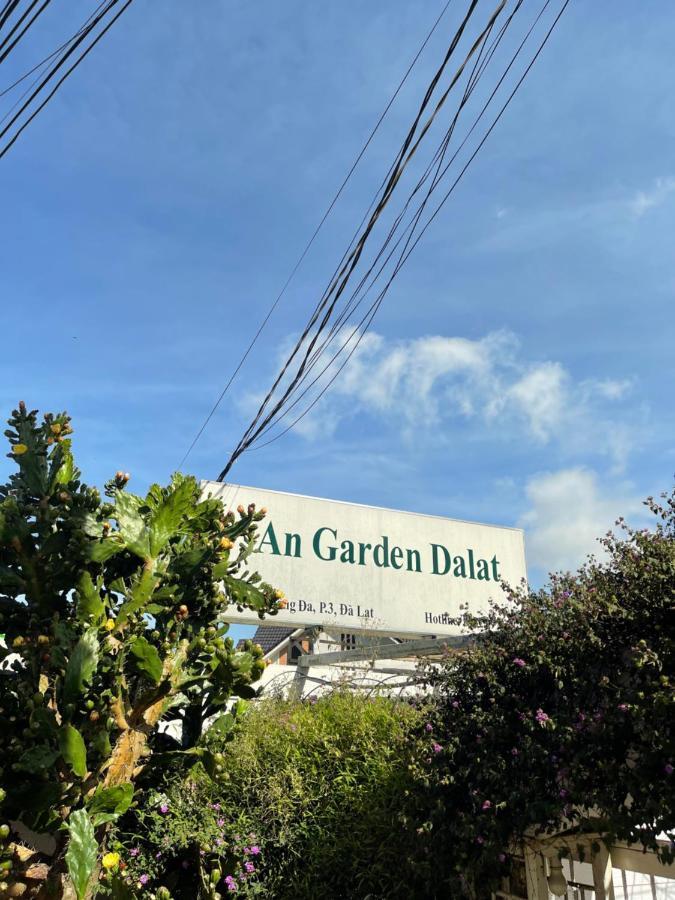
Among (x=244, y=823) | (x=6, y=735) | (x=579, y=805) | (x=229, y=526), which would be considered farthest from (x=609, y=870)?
(x=6, y=735)

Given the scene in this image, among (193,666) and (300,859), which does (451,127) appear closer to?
(193,666)

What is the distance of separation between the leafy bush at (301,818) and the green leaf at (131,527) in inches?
71.2

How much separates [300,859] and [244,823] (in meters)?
0.64

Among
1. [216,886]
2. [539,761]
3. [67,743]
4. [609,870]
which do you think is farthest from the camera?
[216,886]

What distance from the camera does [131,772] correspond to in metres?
5.94

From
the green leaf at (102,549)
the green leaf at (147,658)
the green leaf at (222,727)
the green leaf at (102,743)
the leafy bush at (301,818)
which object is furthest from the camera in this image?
the leafy bush at (301,818)

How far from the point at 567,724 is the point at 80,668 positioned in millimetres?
3598

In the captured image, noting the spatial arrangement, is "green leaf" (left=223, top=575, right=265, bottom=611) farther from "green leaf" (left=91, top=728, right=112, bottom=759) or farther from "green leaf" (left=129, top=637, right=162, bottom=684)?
"green leaf" (left=91, top=728, right=112, bottom=759)

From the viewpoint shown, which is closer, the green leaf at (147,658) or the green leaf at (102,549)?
the green leaf at (147,658)

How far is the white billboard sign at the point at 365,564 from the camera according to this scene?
1333cm

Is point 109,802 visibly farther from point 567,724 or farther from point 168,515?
point 567,724

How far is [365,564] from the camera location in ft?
46.2

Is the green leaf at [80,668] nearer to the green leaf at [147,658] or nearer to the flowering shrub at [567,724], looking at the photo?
the green leaf at [147,658]

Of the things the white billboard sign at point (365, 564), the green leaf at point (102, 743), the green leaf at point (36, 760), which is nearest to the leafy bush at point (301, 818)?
the green leaf at point (102, 743)
